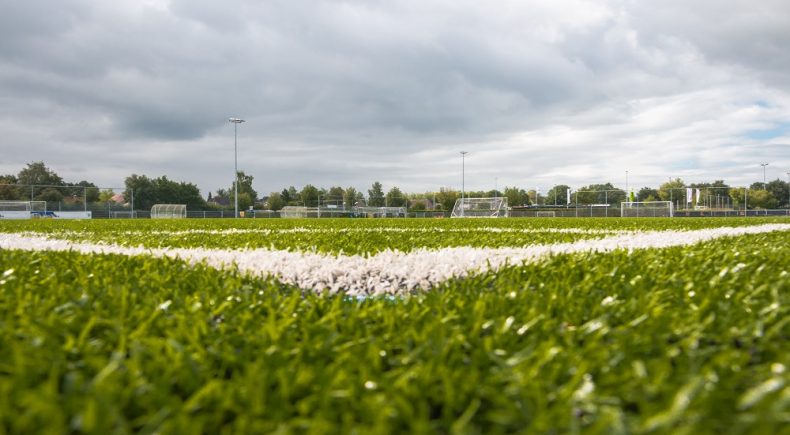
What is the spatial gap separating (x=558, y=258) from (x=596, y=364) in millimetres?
2201

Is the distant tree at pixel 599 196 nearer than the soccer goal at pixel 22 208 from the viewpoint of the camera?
No

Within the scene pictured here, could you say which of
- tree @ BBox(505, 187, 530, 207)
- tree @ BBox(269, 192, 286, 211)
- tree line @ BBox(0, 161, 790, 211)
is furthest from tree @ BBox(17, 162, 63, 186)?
tree @ BBox(505, 187, 530, 207)

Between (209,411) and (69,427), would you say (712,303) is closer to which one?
(209,411)

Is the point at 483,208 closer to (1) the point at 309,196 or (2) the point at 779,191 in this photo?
(1) the point at 309,196

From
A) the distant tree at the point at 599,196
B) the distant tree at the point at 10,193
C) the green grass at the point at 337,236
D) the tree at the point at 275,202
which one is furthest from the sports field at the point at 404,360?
the tree at the point at 275,202

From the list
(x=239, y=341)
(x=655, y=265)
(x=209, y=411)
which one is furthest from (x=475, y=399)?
(x=655, y=265)

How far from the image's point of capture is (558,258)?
3.36 meters

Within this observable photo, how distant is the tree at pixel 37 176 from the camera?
247ft

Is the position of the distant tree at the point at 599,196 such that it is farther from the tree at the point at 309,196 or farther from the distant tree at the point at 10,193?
the distant tree at the point at 10,193

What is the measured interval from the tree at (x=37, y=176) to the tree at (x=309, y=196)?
34407 mm

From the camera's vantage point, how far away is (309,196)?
280 feet

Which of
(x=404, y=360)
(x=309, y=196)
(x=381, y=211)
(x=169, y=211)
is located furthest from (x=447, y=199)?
(x=404, y=360)

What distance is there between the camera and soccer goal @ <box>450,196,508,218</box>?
38.9 metres

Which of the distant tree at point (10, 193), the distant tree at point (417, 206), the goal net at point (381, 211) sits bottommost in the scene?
the goal net at point (381, 211)
